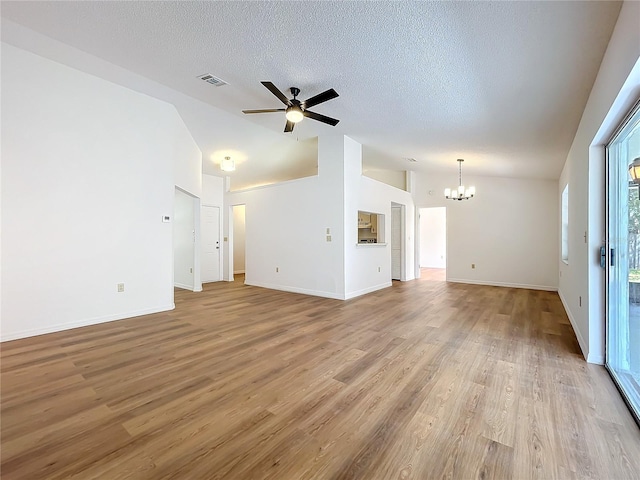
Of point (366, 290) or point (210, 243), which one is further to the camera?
point (210, 243)

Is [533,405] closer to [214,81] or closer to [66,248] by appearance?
[214,81]

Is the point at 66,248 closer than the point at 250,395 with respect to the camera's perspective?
No

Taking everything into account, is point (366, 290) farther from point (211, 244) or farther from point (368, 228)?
point (211, 244)

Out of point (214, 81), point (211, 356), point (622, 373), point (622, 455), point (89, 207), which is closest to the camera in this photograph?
point (622, 455)

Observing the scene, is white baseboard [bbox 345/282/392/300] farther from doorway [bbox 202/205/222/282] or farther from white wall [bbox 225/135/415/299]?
doorway [bbox 202/205/222/282]

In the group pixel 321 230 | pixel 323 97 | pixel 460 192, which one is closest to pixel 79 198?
pixel 323 97

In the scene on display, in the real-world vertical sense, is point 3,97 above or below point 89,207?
above

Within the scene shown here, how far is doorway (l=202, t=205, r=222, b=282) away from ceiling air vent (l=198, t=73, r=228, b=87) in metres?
4.39

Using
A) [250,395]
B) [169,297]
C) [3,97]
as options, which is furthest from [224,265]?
[250,395]

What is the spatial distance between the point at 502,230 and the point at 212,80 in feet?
22.7

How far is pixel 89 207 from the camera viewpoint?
3727mm

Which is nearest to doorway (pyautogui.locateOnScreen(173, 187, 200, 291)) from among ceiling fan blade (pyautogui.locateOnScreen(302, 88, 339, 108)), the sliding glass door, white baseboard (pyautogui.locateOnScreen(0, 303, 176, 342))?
white baseboard (pyautogui.locateOnScreen(0, 303, 176, 342))

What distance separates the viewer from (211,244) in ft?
25.0

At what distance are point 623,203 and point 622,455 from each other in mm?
1820
